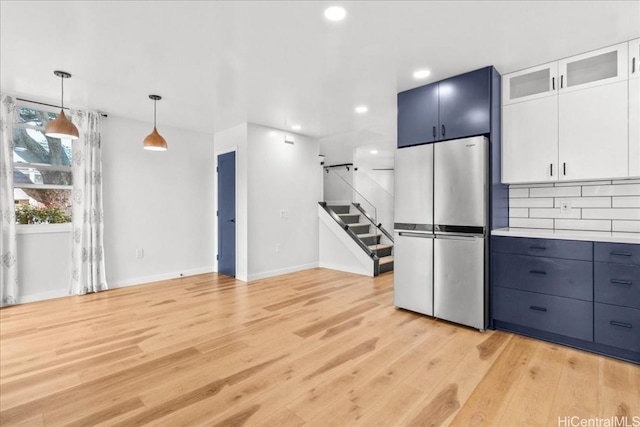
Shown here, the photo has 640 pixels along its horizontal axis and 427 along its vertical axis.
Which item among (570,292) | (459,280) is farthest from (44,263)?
(570,292)

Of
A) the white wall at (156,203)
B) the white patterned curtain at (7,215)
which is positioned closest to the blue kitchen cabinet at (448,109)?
the white wall at (156,203)

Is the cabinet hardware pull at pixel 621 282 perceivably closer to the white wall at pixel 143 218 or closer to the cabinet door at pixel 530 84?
the cabinet door at pixel 530 84

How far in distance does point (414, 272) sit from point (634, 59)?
8.90 feet

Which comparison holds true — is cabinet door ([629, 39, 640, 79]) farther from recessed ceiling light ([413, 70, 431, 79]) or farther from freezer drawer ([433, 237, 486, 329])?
freezer drawer ([433, 237, 486, 329])

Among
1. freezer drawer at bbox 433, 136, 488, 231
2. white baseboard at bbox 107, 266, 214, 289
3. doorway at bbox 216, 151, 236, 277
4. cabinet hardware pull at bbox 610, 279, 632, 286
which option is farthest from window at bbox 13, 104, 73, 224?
cabinet hardware pull at bbox 610, 279, 632, 286

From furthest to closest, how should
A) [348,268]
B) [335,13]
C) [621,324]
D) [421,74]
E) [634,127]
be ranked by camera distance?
[348,268]
[421,74]
[634,127]
[621,324]
[335,13]

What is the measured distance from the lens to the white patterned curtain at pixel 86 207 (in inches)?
176

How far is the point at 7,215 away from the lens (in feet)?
12.9

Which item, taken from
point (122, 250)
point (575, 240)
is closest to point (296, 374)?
point (575, 240)

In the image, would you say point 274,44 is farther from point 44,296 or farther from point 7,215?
point 44,296

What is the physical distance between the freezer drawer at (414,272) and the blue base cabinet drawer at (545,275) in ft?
2.17

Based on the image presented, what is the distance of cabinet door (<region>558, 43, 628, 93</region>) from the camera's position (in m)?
2.66

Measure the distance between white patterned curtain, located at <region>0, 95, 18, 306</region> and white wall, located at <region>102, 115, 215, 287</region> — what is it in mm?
1046

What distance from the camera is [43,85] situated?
368 centimetres
